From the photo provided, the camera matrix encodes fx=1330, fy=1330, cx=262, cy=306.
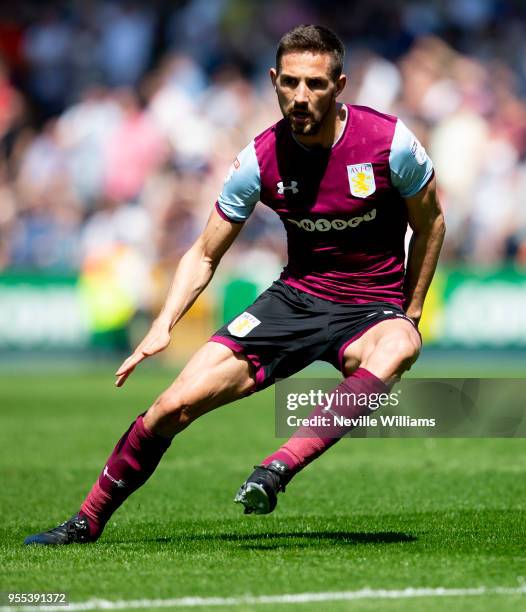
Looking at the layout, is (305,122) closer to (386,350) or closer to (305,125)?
(305,125)

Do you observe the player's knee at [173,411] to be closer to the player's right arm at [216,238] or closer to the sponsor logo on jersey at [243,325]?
the player's right arm at [216,238]

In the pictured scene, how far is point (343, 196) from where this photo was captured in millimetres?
6559

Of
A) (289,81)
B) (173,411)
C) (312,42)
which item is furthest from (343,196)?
(173,411)

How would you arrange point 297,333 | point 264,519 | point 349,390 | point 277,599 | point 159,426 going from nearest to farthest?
1. point 277,599
2. point 349,390
3. point 159,426
4. point 297,333
5. point 264,519

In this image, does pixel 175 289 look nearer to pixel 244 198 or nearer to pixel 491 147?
pixel 244 198

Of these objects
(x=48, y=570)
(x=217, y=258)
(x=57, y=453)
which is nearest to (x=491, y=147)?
(x=57, y=453)

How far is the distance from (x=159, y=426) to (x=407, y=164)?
1.77 m

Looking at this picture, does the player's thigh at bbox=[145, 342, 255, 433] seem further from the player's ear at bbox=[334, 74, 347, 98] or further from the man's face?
the player's ear at bbox=[334, 74, 347, 98]

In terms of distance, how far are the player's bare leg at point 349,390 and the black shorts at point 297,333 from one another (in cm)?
12

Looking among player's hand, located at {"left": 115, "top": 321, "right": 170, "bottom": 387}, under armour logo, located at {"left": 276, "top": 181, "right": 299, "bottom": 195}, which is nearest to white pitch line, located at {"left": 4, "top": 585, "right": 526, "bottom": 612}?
player's hand, located at {"left": 115, "top": 321, "right": 170, "bottom": 387}

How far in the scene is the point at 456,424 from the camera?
10453mm

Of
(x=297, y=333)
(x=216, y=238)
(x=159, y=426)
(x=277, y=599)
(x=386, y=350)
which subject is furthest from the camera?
(x=216, y=238)

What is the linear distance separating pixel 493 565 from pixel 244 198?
2.20 meters

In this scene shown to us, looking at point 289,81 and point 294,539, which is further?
point 294,539
